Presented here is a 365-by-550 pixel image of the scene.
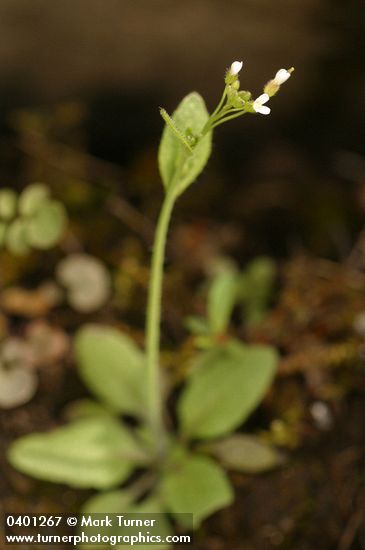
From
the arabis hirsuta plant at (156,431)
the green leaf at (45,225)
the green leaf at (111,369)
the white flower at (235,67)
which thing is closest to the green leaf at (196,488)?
the arabis hirsuta plant at (156,431)

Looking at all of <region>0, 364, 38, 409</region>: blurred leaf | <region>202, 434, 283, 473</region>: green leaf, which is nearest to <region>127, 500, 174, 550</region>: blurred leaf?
<region>202, 434, 283, 473</region>: green leaf

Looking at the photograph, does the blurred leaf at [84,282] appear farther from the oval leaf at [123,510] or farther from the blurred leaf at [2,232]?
the oval leaf at [123,510]

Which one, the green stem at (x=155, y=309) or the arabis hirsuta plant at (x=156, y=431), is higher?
the green stem at (x=155, y=309)

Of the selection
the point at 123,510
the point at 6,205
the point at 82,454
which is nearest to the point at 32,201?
the point at 6,205

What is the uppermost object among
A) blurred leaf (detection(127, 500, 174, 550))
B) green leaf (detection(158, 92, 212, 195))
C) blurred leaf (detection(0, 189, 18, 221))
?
green leaf (detection(158, 92, 212, 195))

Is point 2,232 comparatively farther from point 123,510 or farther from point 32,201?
point 123,510

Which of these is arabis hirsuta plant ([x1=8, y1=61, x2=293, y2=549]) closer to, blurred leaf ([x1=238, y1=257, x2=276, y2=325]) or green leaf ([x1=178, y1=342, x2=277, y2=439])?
green leaf ([x1=178, y1=342, x2=277, y2=439])
